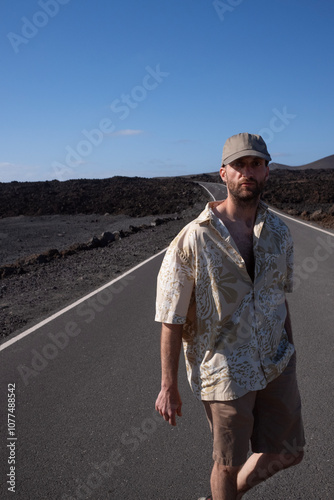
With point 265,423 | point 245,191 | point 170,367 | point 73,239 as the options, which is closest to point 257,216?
point 245,191

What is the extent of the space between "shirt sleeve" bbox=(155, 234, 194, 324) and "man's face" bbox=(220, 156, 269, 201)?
435 mm

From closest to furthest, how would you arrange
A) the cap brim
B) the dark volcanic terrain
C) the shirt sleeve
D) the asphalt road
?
the shirt sleeve < the cap brim < the asphalt road < the dark volcanic terrain

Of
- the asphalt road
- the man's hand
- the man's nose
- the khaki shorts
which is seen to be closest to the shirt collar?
the man's nose

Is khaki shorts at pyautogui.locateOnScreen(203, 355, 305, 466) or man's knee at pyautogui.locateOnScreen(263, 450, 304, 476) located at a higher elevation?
khaki shorts at pyautogui.locateOnScreen(203, 355, 305, 466)

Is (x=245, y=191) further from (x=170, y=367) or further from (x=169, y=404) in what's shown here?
(x=169, y=404)

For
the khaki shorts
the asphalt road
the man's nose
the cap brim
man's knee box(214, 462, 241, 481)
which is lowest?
the asphalt road

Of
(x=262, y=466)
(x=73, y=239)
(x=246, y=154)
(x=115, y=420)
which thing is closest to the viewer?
(x=246, y=154)

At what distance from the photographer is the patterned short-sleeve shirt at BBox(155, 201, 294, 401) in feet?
8.14

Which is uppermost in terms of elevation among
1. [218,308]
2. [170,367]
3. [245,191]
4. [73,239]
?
[73,239]

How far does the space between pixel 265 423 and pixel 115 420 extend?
1941 millimetres

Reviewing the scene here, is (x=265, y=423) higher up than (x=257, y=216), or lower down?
lower down

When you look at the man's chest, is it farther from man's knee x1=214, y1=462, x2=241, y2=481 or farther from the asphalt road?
the asphalt road

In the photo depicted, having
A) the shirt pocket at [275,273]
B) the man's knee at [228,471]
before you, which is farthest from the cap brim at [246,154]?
the man's knee at [228,471]

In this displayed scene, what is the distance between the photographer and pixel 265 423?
8.76 ft
